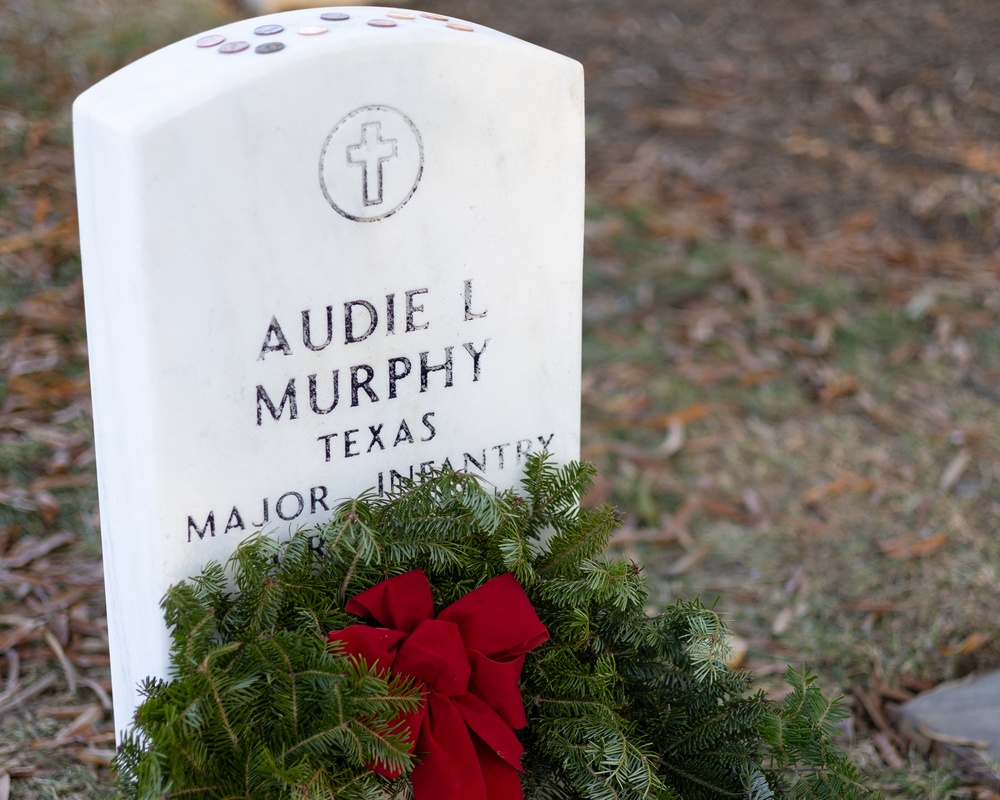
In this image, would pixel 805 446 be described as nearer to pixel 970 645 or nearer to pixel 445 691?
pixel 970 645

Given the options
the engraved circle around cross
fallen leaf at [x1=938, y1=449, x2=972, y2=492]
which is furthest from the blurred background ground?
the engraved circle around cross

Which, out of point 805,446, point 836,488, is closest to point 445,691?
point 836,488

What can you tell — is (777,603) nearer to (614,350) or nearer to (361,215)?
(614,350)

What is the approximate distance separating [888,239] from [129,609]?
4.00 m

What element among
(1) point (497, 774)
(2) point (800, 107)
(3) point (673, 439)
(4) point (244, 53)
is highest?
(4) point (244, 53)

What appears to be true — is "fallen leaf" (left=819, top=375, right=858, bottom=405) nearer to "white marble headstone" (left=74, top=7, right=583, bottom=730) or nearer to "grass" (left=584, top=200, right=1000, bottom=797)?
"grass" (left=584, top=200, right=1000, bottom=797)

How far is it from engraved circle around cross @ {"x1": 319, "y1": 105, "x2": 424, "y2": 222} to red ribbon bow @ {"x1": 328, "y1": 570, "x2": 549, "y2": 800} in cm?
59

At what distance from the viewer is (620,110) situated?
6.07 meters

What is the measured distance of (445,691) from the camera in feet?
5.50

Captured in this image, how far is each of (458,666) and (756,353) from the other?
267cm

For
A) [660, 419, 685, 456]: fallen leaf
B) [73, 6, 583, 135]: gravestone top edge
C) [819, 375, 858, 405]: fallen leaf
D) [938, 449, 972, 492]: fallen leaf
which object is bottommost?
[660, 419, 685, 456]: fallen leaf

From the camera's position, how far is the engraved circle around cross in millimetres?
1617

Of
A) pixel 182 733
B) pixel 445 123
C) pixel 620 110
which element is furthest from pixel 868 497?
pixel 620 110

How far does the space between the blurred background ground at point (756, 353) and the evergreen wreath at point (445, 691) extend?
2.31 ft
